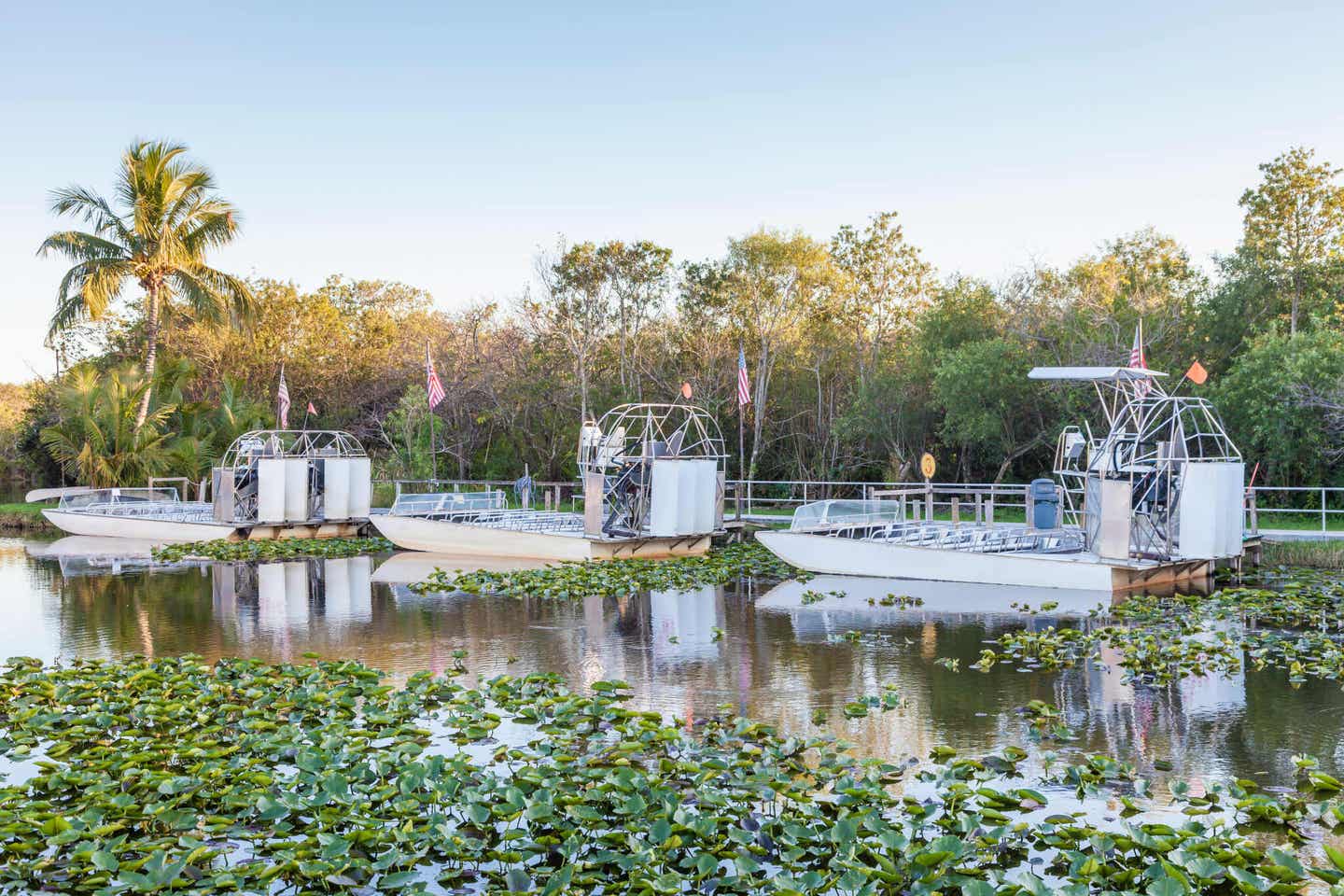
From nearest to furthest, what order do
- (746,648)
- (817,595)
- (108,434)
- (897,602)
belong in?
(746,648), (897,602), (817,595), (108,434)

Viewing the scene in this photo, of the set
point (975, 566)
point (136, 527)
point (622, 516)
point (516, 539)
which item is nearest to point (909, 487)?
point (622, 516)

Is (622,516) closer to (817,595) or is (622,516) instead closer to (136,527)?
(817,595)

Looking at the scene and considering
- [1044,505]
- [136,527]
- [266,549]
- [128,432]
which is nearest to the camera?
[1044,505]

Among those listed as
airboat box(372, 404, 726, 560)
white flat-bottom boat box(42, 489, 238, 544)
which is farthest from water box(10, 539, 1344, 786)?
white flat-bottom boat box(42, 489, 238, 544)

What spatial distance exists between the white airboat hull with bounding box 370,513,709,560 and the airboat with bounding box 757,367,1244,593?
342cm

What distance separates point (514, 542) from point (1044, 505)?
428 inches

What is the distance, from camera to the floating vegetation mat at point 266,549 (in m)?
24.2

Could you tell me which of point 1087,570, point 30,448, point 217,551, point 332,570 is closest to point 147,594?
point 332,570

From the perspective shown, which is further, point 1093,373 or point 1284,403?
point 1284,403

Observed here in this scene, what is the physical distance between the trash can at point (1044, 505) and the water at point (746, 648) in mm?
3766

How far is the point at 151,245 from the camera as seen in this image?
110 feet

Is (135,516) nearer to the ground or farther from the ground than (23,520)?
farther from the ground

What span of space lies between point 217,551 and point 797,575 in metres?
13.7

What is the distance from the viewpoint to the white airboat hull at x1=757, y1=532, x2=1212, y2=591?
16.9m
